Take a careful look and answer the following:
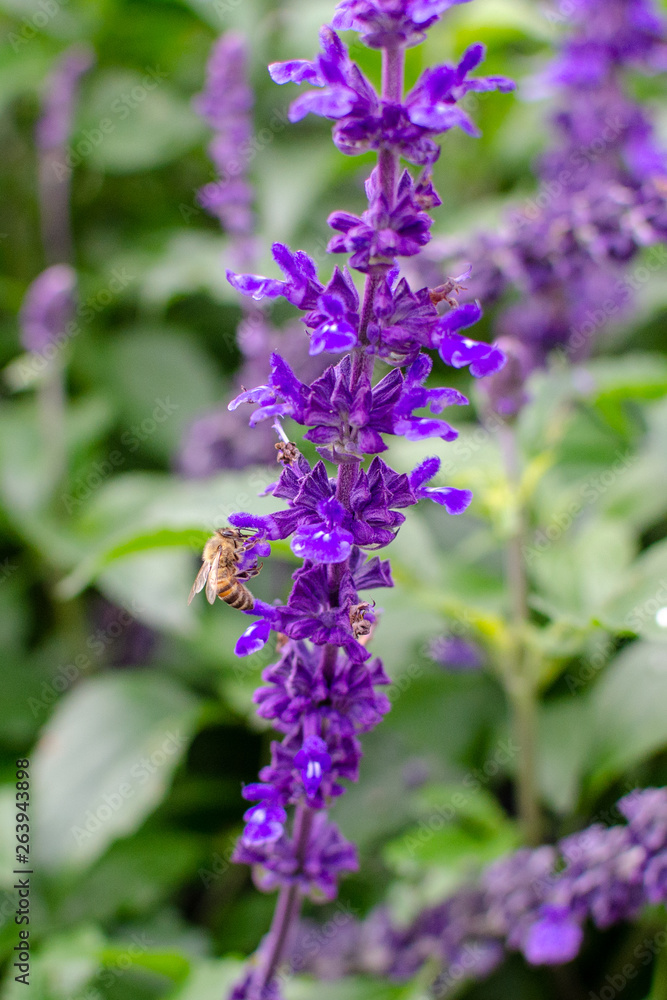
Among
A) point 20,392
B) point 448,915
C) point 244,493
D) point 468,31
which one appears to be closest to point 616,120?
point 468,31

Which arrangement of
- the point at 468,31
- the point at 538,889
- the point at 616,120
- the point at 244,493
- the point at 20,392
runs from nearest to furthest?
the point at 538,889 < the point at 244,493 < the point at 616,120 < the point at 468,31 < the point at 20,392

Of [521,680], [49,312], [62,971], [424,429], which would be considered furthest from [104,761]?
[424,429]

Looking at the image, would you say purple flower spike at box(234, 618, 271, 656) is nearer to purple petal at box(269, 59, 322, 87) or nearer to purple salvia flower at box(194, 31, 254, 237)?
purple petal at box(269, 59, 322, 87)

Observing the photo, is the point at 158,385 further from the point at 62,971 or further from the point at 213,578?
the point at 213,578

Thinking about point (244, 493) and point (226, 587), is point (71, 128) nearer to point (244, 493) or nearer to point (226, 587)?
point (244, 493)

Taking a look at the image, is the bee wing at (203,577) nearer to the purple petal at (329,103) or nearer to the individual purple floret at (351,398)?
the individual purple floret at (351,398)

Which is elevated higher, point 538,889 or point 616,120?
point 616,120

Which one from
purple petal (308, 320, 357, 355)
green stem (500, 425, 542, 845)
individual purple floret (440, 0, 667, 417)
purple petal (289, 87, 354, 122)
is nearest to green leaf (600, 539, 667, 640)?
green stem (500, 425, 542, 845)
